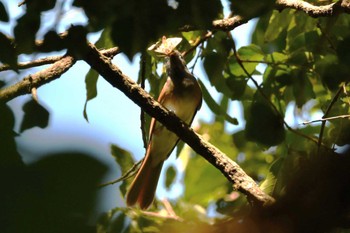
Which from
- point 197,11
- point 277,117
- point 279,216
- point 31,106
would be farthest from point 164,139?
point 279,216

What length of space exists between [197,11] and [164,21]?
0.25 feet

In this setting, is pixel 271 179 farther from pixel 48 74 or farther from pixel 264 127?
pixel 48 74

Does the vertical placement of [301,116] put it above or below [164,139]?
above

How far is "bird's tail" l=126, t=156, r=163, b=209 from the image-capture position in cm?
294

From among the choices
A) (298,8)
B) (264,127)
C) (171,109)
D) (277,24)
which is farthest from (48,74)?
(171,109)

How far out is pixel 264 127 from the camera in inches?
74.2

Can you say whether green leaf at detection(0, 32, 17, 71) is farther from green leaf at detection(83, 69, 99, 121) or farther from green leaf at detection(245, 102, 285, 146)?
green leaf at detection(83, 69, 99, 121)

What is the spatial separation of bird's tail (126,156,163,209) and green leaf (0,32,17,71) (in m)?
1.74

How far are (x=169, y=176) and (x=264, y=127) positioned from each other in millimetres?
1609

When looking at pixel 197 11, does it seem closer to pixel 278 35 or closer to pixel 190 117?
pixel 278 35

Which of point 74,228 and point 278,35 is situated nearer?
point 74,228

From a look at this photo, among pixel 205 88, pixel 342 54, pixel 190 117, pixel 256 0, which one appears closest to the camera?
pixel 256 0

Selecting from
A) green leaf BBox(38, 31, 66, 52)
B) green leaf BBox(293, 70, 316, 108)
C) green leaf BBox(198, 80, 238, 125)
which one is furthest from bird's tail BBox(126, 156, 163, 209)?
green leaf BBox(38, 31, 66, 52)

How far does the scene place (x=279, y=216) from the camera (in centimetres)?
51
